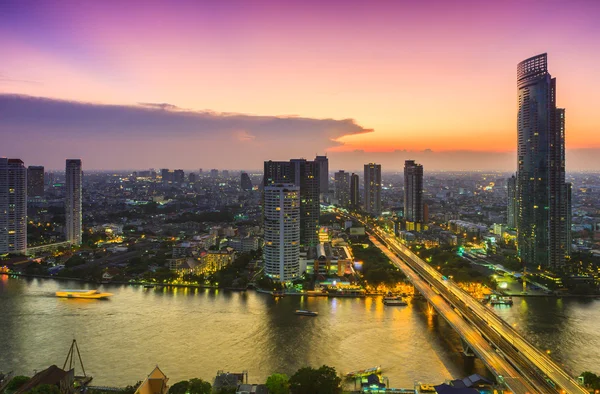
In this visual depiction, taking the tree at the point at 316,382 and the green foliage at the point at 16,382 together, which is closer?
the tree at the point at 316,382

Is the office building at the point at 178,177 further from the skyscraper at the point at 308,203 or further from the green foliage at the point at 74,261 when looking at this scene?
the green foliage at the point at 74,261

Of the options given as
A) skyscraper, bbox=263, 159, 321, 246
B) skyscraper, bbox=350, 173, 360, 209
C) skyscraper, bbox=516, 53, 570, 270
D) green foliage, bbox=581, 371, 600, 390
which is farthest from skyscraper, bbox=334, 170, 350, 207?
green foliage, bbox=581, 371, 600, 390

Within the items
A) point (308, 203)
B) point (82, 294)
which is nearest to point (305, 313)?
point (82, 294)

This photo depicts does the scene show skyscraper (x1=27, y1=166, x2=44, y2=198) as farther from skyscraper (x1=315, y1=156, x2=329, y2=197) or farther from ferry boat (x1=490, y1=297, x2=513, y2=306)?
ferry boat (x1=490, y1=297, x2=513, y2=306)

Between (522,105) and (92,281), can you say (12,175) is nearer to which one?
(92,281)

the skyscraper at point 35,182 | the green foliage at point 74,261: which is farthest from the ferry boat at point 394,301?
the skyscraper at point 35,182

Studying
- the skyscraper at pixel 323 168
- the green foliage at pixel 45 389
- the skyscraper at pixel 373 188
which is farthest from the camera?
the skyscraper at pixel 373 188

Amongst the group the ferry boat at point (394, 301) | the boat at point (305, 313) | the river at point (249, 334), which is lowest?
the river at point (249, 334)

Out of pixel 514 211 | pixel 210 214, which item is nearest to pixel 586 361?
pixel 514 211
